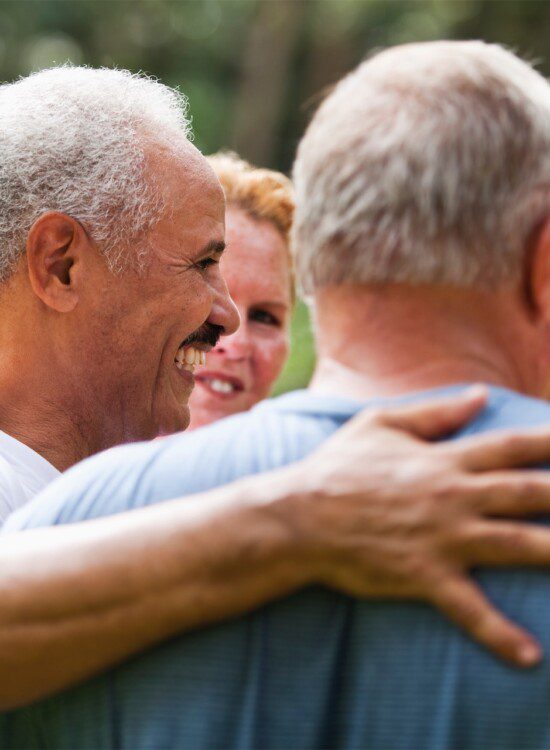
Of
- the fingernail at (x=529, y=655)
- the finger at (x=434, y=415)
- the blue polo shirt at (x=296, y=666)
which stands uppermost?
the finger at (x=434, y=415)

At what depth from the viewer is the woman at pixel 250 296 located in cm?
394

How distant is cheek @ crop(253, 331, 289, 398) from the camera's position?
13.2 ft

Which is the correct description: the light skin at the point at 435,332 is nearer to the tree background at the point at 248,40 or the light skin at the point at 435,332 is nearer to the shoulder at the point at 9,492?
the shoulder at the point at 9,492

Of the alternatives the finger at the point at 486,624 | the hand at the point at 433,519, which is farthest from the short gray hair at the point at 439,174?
the finger at the point at 486,624

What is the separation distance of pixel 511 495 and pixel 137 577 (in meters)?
0.51

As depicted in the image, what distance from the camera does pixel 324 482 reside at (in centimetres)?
140

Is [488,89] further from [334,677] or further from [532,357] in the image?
[334,677]

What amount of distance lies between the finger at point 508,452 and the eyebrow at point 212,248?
1.50 meters

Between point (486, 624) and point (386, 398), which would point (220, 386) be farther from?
point (486, 624)

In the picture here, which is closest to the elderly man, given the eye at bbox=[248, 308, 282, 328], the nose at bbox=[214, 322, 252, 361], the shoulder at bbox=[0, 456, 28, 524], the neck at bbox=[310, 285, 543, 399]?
the neck at bbox=[310, 285, 543, 399]

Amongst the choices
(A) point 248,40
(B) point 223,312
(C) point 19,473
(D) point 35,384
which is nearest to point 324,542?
(C) point 19,473

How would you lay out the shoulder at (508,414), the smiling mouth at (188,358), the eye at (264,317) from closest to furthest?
the shoulder at (508,414), the smiling mouth at (188,358), the eye at (264,317)

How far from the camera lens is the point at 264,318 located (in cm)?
407

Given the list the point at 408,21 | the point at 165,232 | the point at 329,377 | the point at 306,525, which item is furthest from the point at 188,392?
the point at 408,21
